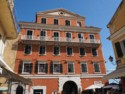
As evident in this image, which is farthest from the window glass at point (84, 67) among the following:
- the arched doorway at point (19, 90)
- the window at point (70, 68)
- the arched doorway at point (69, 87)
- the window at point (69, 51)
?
the arched doorway at point (19, 90)

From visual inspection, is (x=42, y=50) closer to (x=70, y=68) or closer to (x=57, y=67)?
(x=57, y=67)

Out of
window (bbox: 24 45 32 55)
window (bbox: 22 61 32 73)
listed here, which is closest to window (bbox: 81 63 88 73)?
window (bbox: 22 61 32 73)

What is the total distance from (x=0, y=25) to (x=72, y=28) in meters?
21.1

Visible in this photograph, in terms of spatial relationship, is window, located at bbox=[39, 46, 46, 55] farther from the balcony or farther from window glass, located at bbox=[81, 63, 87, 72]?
window glass, located at bbox=[81, 63, 87, 72]

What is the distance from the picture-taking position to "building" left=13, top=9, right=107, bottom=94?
80.6ft

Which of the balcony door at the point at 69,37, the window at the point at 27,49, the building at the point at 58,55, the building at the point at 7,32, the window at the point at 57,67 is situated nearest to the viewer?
the building at the point at 7,32

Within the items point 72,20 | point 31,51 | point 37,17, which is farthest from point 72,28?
point 31,51

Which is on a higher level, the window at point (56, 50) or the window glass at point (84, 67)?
the window at point (56, 50)

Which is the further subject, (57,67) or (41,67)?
(57,67)

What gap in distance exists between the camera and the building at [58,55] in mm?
24578

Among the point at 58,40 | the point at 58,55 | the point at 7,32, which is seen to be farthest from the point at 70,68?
the point at 7,32

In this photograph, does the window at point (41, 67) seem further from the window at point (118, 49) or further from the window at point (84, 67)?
the window at point (118, 49)

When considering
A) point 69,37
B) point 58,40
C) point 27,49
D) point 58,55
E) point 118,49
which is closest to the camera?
point 118,49

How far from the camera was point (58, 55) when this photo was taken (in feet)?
87.4
